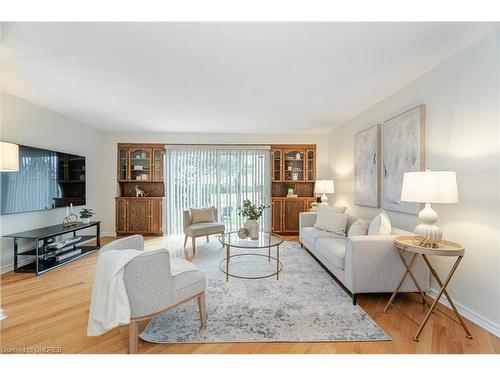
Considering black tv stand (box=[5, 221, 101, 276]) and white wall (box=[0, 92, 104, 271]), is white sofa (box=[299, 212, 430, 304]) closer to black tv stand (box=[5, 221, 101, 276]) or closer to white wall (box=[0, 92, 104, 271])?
black tv stand (box=[5, 221, 101, 276])

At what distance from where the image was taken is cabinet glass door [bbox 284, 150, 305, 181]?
546cm

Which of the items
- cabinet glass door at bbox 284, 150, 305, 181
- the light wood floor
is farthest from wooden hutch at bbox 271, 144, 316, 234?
the light wood floor

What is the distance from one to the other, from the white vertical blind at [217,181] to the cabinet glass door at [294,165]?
1.56 feet

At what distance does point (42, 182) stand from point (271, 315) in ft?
12.5

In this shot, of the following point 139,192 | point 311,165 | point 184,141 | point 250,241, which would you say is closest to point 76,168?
point 139,192

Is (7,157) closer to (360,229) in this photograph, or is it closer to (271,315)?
(271,315)

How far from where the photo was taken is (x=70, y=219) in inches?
154

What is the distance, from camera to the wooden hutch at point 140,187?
5023 millimetres

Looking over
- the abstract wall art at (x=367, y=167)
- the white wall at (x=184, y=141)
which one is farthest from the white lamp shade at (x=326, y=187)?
the white wall at (x=184, y=141)

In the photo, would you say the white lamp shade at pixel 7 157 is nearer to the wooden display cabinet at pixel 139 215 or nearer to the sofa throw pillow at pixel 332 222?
the wooden display cabinet at pixel 139 215

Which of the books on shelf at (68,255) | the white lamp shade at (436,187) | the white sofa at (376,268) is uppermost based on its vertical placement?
the white lamp shade at (436,187)

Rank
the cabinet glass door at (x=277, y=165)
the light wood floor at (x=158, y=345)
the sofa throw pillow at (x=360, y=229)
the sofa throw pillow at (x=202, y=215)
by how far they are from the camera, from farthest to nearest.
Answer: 1. the cabinet glass door at (x=277, y=165)
2. the sofa throw pillow at (x=202, y=215)
3. the sofa throw pillow at (x=360, y=229)
4. the light wood floor at (x=158, y=345)
